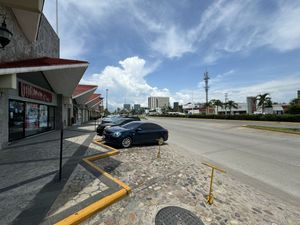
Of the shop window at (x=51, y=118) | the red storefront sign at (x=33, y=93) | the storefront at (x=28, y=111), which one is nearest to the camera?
the storefront at (x=28, y=111)

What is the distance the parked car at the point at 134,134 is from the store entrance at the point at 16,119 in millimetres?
5009

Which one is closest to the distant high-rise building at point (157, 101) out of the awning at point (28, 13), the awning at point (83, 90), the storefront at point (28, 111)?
the awning at point (83, 90)

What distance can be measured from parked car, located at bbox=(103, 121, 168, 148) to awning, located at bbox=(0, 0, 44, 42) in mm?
6106

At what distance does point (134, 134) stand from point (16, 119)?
6.89m

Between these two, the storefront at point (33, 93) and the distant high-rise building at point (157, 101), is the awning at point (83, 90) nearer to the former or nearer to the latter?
the storefront at point (33, 93)

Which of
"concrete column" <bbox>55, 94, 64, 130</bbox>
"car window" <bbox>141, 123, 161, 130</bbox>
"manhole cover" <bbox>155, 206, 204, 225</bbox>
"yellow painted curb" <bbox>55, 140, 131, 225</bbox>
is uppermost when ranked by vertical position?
"concrete column" <bbox>55, 94, 64, 130</bbox>

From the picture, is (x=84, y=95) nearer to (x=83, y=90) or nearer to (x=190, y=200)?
(x=83, y=90)

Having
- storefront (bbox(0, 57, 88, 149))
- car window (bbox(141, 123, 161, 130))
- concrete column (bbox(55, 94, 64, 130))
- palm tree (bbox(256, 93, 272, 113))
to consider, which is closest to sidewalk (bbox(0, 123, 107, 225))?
storefront (bbox(0, 57, 88, 149))

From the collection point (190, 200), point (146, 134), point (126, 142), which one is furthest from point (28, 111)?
point (190, 200)

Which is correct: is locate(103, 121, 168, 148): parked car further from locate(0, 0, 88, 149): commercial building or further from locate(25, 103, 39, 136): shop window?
locate(25, 103, 39, 136): shop window

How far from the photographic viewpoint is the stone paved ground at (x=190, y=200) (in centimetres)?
312

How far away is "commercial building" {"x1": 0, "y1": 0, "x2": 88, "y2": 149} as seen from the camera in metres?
6.57

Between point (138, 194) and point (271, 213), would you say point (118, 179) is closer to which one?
point (138, 194)

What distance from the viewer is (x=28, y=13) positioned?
7402 millimetres
